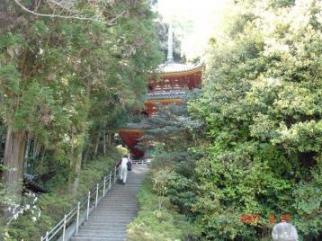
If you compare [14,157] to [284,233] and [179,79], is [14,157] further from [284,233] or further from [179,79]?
[179,79]

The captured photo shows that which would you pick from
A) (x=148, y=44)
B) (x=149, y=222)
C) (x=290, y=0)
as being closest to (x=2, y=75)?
(x=149, y=222)

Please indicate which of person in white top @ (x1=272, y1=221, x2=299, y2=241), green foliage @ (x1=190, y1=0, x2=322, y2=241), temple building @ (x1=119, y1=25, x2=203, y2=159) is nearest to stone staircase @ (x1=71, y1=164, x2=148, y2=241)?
green foliage @ (x1=190, y1=0, x2=322, y2=241)

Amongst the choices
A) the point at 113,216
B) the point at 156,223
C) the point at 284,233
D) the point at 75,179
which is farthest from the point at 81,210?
the point at 284,233

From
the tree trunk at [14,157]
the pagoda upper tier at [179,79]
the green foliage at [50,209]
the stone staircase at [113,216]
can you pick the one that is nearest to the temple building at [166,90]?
the pagoda upper tier at [179,79]

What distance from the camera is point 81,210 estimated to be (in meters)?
13.8

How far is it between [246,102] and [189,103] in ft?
6.51

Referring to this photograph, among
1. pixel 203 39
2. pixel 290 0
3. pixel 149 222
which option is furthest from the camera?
pixel 203 39

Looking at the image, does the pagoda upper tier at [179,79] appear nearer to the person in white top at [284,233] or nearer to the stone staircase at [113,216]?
the stone staircase at [113,216]

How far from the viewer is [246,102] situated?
45.2ft

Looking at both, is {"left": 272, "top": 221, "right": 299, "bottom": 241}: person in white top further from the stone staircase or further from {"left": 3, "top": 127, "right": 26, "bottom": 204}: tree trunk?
{"left": 3, "top": 127, "right": 26, "bottom": 204}: tree trunk

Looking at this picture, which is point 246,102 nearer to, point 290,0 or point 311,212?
point 311,212

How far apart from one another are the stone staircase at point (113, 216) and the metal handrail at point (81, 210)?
162 mm

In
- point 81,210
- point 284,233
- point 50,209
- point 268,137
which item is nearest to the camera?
point 284,233

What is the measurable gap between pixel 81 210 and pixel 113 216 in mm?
934
